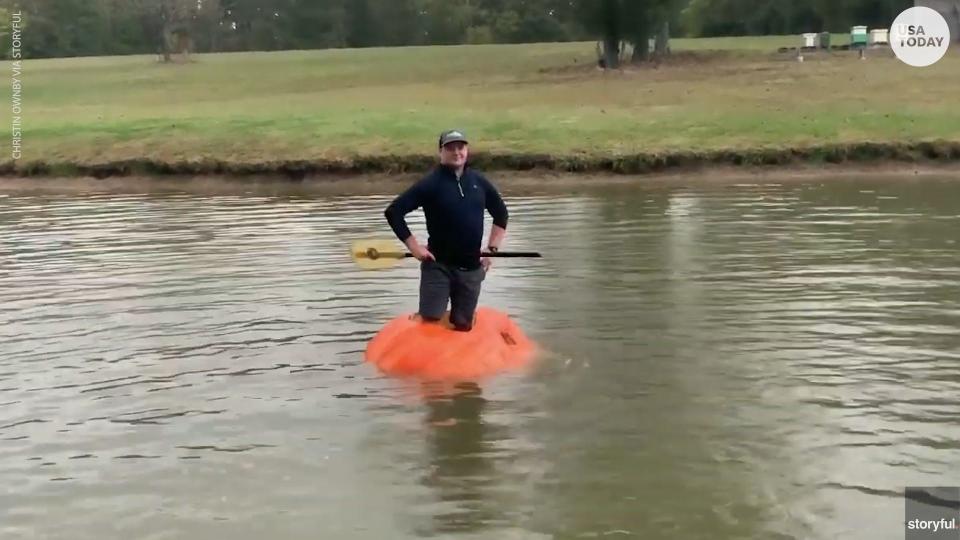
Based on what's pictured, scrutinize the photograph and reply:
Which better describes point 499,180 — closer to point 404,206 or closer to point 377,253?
point 377,253

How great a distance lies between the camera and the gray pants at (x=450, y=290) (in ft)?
30.3

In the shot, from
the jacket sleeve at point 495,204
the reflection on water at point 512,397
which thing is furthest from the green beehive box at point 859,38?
the jacket sleeve at point 495,204

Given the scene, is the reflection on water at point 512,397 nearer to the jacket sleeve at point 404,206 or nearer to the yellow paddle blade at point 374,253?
the yellow paddle blade at point 374,253

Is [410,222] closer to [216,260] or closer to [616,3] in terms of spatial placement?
[216,260]

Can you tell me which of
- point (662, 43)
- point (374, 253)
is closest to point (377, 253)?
point (374, 253)

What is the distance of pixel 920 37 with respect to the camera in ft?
163

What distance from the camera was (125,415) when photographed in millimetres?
8336

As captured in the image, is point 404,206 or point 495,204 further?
point 495,204

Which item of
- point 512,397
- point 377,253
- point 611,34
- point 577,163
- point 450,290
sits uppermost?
point 611,34

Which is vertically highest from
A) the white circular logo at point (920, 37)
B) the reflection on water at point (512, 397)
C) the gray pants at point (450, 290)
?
the white circular logo at point (920, 37)

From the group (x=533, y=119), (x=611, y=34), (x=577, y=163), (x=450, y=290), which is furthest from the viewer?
(x=611, y=34)

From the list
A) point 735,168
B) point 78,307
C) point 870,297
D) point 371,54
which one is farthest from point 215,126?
point 371,54

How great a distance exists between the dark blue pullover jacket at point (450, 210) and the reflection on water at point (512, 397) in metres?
1.09

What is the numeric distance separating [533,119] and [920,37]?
91.4ft
